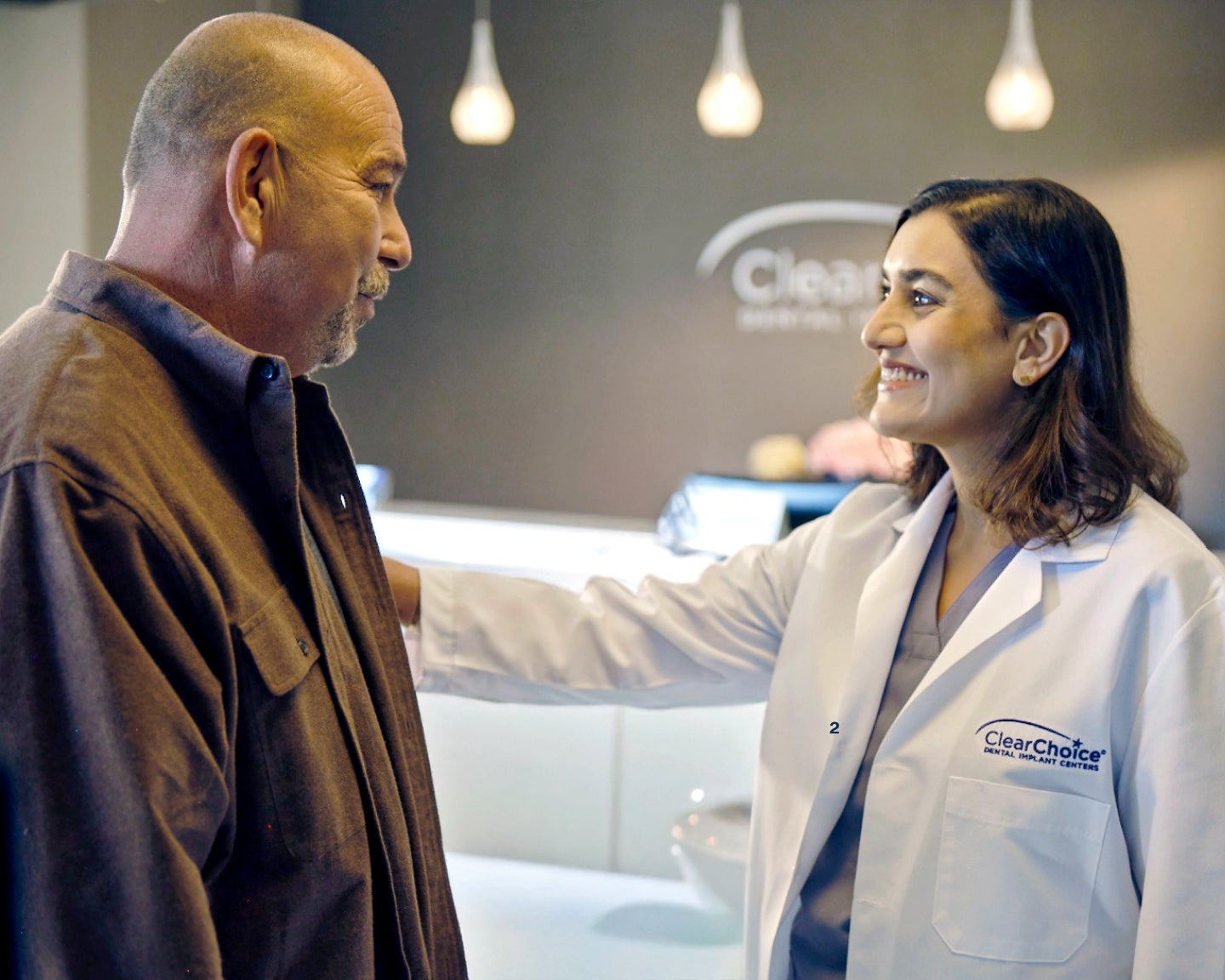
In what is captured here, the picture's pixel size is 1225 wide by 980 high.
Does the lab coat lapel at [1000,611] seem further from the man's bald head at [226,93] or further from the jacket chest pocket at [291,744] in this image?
the man's bald head at [226,93]

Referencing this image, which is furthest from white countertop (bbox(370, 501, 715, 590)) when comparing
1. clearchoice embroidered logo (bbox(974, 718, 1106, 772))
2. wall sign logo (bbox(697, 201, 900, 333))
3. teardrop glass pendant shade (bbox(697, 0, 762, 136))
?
teardrop glass pendant shade (bbox(697, 0, 762, 136))

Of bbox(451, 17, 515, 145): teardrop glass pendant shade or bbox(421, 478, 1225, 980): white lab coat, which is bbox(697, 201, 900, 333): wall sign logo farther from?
bbox(421, 478, 1225, 980): white lab coat

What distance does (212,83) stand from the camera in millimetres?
991

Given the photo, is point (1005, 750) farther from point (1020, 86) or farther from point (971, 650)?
point (1020, 86)

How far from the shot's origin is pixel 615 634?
178 cm

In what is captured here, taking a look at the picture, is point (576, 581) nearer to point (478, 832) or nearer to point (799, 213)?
point (478, 832)

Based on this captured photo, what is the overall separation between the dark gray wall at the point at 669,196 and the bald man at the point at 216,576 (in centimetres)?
388

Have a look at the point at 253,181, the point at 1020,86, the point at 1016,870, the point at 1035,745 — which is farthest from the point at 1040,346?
the point at 1020,86

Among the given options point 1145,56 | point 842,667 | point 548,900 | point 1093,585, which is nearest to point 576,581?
point 548,900

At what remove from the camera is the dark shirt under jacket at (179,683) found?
77cm

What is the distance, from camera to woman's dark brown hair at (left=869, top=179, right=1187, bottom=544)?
1511 millimetres

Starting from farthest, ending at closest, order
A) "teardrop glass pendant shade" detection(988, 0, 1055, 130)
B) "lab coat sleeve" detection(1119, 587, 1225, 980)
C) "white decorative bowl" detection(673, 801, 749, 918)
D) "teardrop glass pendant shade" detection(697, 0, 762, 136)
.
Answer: "teardrop glass pendant shade" detection(697, 0, 762, 136)
"teardrop glass pendant shade" detection(988, 0, 1055, 130)
"white decorative bowl" detection(673, 801, 749, 918)
"lab coat sleeve" detection(1119, 587, 1225, 980)

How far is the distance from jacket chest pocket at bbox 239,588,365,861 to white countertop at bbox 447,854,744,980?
1.25 metres

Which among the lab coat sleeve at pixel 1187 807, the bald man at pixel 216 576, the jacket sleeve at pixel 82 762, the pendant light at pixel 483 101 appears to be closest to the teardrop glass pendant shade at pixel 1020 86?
the pendant light at pixel 483 101
